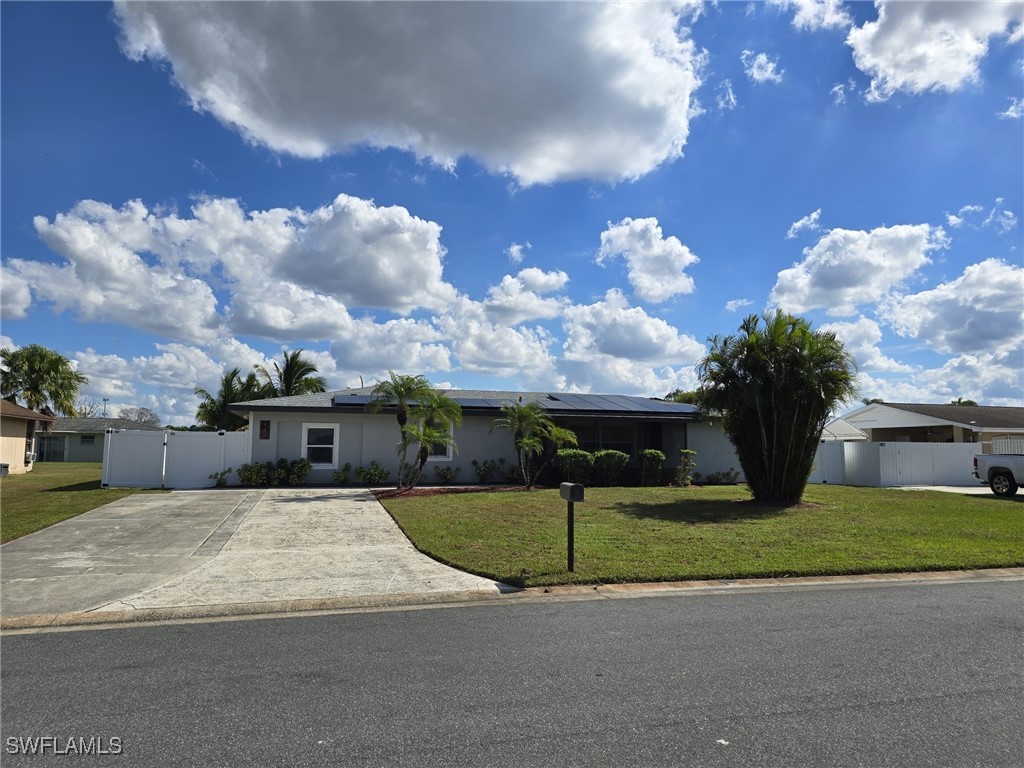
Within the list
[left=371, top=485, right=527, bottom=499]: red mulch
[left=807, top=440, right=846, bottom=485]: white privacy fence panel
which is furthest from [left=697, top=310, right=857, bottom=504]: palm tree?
[left=807, top=440, right=846, bottom=485]: white privacy fence panel

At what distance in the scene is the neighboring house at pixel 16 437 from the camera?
25.5 m

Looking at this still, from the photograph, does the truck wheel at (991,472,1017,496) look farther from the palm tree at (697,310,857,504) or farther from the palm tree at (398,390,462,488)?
the palm tree at (398,390,462,488)

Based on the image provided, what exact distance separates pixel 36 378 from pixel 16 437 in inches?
397

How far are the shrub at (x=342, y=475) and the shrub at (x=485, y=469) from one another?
13.9ft

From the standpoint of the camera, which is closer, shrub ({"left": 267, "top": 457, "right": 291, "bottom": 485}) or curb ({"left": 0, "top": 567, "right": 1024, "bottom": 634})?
curb ({"left": 0, "top": 567, "right": 1024, "bottom": 634})

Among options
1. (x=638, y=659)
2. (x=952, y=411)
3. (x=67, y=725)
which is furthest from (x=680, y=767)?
(x=952, y=411)

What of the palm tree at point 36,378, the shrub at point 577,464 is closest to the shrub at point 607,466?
the shrub at point 577,464

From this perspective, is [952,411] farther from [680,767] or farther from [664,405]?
[680,767]

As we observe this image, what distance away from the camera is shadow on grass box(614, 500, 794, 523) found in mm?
12984

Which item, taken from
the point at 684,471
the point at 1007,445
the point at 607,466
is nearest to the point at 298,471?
the point at 607,466

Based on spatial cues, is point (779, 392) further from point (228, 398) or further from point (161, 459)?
point (228, 398)

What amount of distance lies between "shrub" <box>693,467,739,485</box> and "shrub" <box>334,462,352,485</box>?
12.5 m

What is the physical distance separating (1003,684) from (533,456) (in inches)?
652

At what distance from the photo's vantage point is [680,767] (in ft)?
10.6
